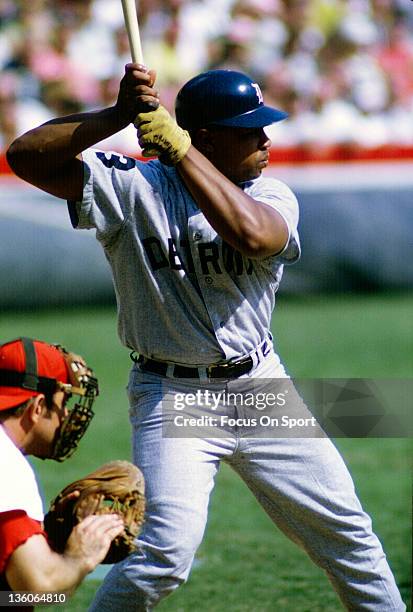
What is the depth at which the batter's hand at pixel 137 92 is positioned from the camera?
3.55 m

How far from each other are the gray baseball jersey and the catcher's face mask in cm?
55

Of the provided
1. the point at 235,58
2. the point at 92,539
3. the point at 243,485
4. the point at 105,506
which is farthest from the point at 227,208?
the point at 235,58

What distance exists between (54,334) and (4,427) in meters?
7.31

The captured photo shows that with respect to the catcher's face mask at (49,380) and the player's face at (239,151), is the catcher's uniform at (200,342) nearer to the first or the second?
the player's face at (239,151)

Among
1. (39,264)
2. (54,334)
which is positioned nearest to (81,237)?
(39,264)

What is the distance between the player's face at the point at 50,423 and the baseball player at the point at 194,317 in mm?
578

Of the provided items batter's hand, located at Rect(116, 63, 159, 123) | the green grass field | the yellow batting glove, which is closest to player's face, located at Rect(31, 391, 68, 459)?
the yellow batting glove

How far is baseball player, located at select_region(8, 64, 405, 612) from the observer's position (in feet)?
12.1

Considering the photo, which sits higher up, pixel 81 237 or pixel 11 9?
pixel 11 9

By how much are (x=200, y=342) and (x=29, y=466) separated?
2.99ft

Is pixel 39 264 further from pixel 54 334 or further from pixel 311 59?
pixel 311 59

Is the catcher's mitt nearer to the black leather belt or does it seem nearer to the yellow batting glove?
the black leather belt

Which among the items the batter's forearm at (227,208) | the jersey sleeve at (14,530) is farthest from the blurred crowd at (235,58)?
the jersey sleeve at (14,530)

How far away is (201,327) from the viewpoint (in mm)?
3900
